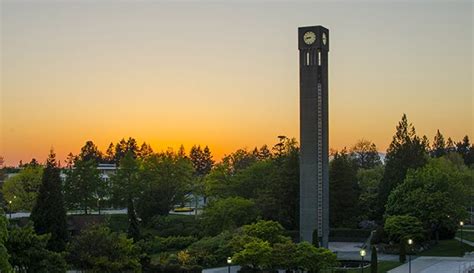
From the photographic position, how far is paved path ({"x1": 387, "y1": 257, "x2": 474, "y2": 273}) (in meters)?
43.9

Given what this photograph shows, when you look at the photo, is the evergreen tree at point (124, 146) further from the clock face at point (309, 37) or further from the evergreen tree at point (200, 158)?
the clock face at point (309, 37)

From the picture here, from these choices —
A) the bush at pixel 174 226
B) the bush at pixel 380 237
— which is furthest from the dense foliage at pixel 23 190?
the bush at pixel 380 237

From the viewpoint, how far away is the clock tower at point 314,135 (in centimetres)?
5394

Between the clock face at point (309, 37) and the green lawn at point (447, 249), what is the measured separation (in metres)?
18.8

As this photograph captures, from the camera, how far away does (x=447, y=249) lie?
54656mm

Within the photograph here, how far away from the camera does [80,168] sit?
238 ft

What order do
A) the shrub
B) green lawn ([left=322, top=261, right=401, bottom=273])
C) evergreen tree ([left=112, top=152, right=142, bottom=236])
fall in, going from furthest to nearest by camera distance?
evergreen tree ([left=112, top=152, right=142, bottom=236]) < the shrub < green lawn ([left=322, top=261, right=401, bottom=273])

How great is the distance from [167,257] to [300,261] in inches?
446

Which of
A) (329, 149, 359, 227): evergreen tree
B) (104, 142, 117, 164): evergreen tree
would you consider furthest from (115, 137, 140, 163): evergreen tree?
(329, 149, 359, 227): evergreen tree

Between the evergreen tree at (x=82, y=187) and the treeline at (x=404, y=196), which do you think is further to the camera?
the evergreen tree at (x=82, y=187)

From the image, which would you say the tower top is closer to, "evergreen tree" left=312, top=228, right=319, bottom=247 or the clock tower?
the clock tower

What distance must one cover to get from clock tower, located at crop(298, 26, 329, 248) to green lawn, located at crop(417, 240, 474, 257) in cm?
834

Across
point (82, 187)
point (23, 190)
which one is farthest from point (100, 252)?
point (23, 190)

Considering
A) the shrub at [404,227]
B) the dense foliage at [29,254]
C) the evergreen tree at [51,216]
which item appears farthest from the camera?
the shrub at [404,227]
